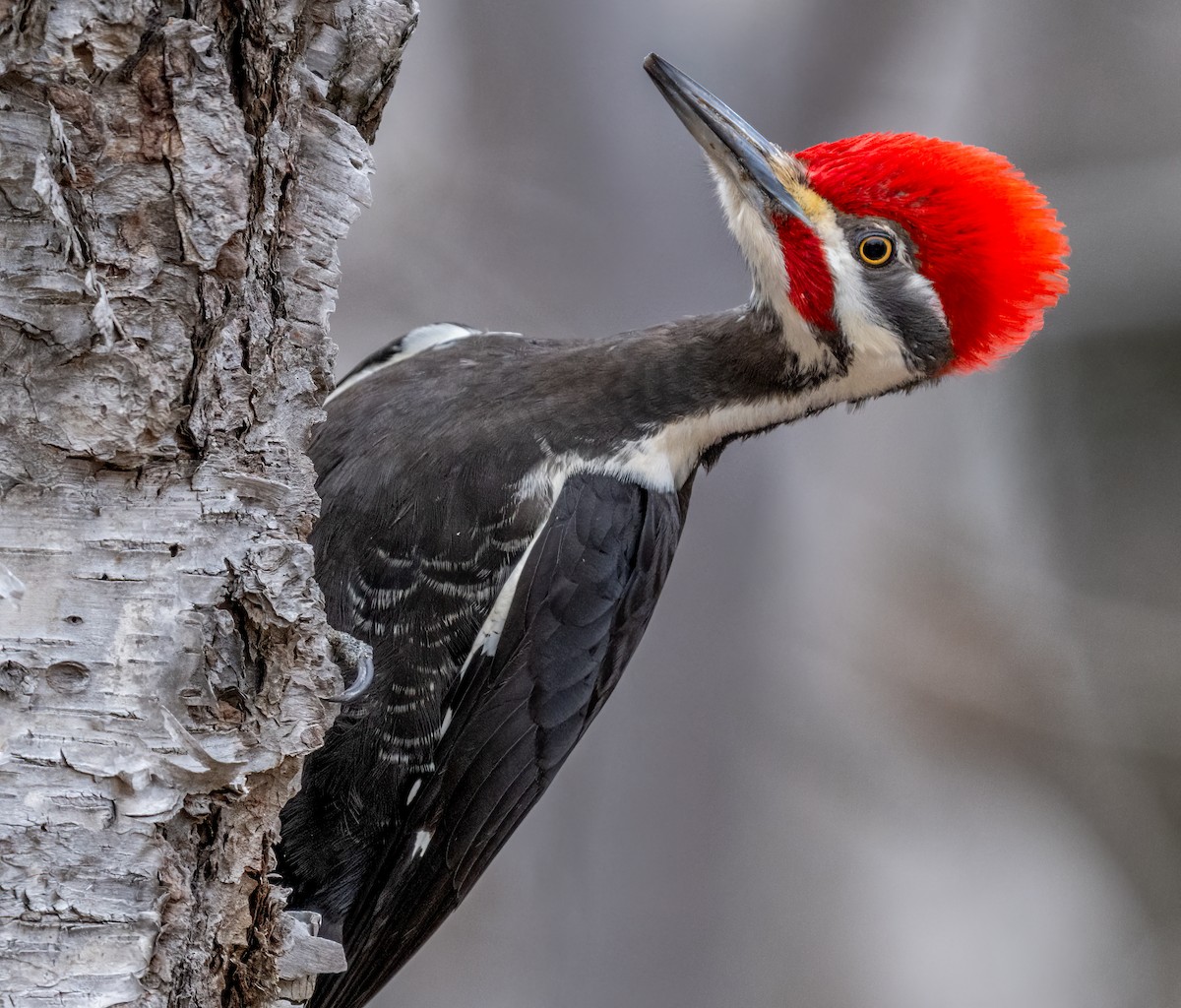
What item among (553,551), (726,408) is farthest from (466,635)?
(726,408)

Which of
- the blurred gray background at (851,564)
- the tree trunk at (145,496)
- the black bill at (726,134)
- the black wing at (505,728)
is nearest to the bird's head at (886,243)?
the black bill at (726,134)

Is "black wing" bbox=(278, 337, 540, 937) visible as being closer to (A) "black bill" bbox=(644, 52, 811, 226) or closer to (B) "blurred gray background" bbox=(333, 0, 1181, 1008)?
(A) "black bill" bbox=(644, 52, 811, 226)

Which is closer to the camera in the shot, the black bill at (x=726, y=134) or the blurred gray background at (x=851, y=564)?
the black bill at (x=726, y=134)

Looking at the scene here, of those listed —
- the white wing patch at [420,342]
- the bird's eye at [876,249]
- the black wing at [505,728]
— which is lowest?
the black wing at [505,728]

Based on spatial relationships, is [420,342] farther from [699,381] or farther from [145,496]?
[145,496]

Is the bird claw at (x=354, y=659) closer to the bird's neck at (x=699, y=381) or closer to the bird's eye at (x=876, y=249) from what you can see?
the bird's neck at (x=699, y=381)

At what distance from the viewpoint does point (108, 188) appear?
3.78 ft

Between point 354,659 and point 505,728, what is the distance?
1.16 ft

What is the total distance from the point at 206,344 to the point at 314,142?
0.33m

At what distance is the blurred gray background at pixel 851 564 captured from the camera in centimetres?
332

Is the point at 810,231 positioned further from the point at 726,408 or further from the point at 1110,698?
the point at 1110,698

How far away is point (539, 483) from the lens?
198cm

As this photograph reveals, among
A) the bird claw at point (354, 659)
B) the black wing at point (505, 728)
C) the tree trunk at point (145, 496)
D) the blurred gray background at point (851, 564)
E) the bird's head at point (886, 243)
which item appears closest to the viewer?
the tree trunk at point (145, 496)

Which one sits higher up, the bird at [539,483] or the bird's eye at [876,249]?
the bird's eye at [876,249]
